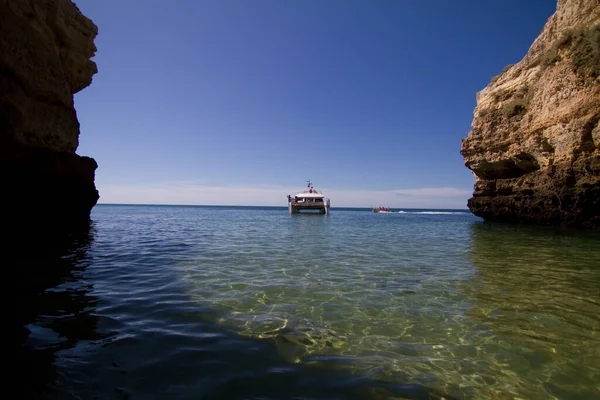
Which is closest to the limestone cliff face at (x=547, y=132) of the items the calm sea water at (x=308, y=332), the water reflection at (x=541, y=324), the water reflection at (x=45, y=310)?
the water reflection at (x=541, y=324)

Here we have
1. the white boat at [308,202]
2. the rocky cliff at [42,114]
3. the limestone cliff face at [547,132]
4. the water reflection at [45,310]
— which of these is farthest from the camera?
the white boat at [308,202]

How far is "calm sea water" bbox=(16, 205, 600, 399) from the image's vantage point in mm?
2943

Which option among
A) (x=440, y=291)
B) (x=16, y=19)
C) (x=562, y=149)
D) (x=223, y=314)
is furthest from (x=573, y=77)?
(x=16, y=19)

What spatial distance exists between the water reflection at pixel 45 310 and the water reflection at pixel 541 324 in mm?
4651

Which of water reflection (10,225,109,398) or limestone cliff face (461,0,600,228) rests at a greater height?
limestone cliff face (461,0,600,228)

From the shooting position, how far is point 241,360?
338 cm

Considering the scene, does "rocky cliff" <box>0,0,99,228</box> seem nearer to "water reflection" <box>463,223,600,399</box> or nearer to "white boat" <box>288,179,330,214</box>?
"water reflection" <box>463,223,600,399</box>

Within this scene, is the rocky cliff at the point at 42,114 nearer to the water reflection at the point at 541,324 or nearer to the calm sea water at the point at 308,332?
the calm sea water at the point at 308,332

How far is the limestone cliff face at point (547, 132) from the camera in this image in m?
19.0

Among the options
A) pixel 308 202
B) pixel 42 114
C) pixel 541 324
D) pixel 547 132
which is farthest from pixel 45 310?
pixel 308 202

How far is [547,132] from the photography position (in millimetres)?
22094

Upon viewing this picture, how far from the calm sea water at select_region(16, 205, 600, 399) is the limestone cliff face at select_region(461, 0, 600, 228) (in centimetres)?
1584

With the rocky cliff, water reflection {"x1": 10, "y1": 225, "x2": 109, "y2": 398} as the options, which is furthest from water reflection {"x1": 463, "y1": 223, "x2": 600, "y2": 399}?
the rocky cliff

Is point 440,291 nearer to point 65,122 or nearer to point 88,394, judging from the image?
point 88,394
